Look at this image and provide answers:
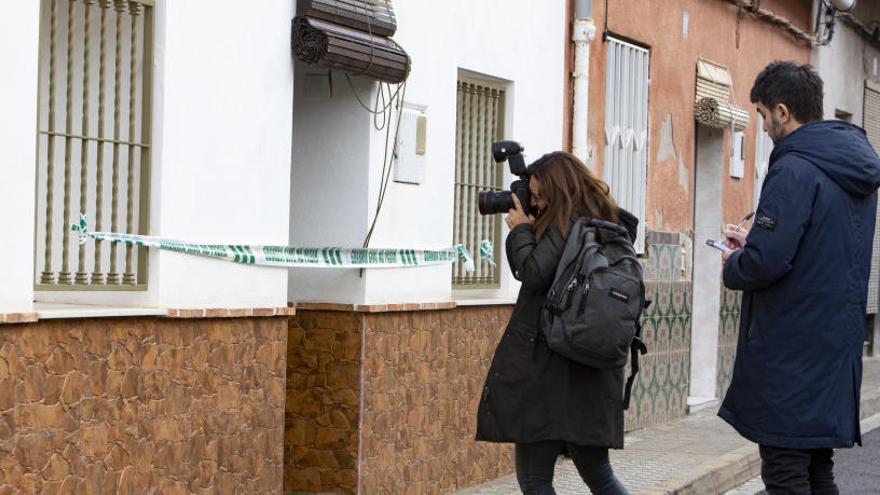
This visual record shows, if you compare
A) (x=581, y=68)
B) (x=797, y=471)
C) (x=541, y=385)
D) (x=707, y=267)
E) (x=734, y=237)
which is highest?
(x=581, y=68)

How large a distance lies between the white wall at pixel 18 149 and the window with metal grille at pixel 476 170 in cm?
403

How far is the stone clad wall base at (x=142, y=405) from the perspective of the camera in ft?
19.7

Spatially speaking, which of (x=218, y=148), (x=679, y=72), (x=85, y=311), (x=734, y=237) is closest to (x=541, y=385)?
(x=734, y=237)

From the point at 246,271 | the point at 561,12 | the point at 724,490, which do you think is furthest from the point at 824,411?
the point at 561,12

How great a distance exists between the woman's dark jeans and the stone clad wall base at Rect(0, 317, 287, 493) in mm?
1563

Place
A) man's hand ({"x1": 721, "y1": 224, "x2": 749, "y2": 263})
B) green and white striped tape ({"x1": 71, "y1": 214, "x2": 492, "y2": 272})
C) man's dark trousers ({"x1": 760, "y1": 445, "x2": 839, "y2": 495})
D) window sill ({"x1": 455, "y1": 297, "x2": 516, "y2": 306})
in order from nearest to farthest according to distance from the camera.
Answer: man's dark trousers ({"x1": 760, "y1": 445, "x2": 839, "y2": 495}), man's hand ({"x1": 721, "y1": 224, "x2": 749, "y2": 263}), green and white striped tape ({"x1": 71, "y1": 214, "x2": 492, "y2": 272}), window sill ({"x1": 455, "y1": 297, "x2": 516, "y2": 306})

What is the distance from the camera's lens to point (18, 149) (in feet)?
19.7

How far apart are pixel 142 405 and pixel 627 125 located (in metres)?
6.29

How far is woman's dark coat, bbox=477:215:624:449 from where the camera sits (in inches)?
246

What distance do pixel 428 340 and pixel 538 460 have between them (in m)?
2.75

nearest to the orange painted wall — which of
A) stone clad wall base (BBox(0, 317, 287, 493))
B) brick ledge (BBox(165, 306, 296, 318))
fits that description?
brick ledge (BBox(165, 306, 296, 318))

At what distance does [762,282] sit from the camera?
18.4 ft

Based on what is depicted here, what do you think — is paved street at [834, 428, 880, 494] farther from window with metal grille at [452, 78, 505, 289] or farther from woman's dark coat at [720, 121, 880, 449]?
woman's dark coat at [720, 121, 880, 449]

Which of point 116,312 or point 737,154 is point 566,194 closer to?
point 116,312
